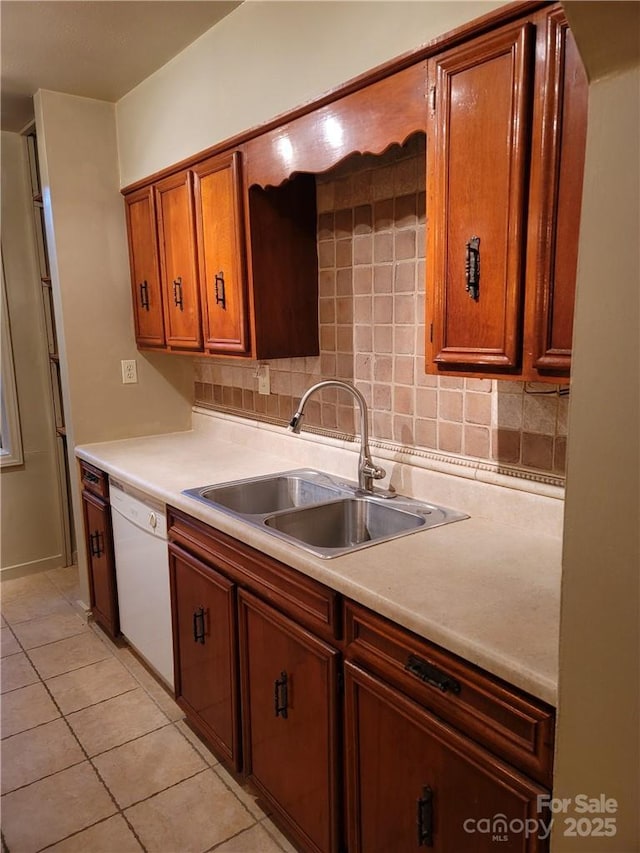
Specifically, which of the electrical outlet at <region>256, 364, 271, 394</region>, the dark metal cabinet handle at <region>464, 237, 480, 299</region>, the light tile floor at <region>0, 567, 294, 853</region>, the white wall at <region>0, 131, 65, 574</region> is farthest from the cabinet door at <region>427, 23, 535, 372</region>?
the white wall at <region>0, 131, 65, 574</region>

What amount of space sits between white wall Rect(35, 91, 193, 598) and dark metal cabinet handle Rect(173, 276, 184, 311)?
0.48 meters

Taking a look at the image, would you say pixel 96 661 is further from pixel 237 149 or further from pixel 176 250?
pixel 237 149

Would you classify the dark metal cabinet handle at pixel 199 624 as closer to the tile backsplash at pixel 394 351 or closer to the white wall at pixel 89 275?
the tile backsplash at pixel 394 351

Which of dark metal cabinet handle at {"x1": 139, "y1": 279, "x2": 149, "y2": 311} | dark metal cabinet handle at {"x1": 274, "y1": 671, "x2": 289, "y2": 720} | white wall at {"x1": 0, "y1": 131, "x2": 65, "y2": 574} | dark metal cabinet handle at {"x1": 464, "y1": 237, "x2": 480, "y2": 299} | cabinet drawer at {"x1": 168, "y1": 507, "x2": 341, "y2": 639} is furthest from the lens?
white wall at {"x1": 0, "y1": 131, "x2": 65, "y2": 574}

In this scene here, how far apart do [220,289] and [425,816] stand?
1.77 meters

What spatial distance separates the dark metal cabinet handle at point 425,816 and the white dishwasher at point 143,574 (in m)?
1.25

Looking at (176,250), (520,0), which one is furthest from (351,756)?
(176,250)

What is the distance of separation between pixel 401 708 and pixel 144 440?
6.82ft

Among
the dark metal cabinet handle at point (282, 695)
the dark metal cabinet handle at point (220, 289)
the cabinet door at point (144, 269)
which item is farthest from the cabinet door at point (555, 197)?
the cabinet door at point (144, 269)

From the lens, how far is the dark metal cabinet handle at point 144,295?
2805 millimetres

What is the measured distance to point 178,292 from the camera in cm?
255

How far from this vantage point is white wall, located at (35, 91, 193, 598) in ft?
8.87

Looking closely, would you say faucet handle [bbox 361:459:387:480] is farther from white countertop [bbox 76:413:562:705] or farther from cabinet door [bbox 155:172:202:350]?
cabinet door [bbox 155:172:202:350]

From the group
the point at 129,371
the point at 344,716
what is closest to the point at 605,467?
the point at 344,716
